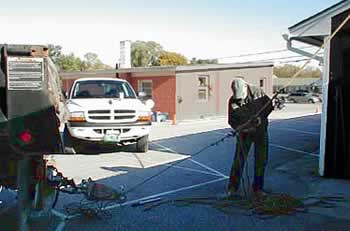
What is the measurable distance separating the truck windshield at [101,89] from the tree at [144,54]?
51.6m

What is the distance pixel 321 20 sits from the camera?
25.7 ft

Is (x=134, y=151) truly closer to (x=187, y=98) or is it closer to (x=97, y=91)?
(x=97, y=91)

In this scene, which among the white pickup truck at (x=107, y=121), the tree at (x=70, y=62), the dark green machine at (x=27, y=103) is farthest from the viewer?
the tree at (x=70, y=62)

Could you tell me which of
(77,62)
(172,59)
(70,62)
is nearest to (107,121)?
(70,62)

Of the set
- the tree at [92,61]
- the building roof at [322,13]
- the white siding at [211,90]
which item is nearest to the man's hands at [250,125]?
the building roof at [322,13]

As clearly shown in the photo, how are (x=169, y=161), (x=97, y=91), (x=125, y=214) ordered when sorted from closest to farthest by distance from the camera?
1. (x=125, y=214)
2. (x=169, y=161)
3. (x=97, y=91)

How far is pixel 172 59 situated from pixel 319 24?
5400 centimetres

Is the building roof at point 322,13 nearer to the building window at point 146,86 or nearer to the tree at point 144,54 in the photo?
the building window at point 146,86

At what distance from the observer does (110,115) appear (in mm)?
11211

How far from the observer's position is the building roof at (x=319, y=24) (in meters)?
7.58

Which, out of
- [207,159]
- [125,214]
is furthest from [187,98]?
[125,214]

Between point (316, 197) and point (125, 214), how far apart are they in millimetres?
2924

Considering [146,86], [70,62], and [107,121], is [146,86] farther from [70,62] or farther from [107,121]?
[70,62]

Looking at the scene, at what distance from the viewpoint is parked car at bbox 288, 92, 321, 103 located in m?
55.7
